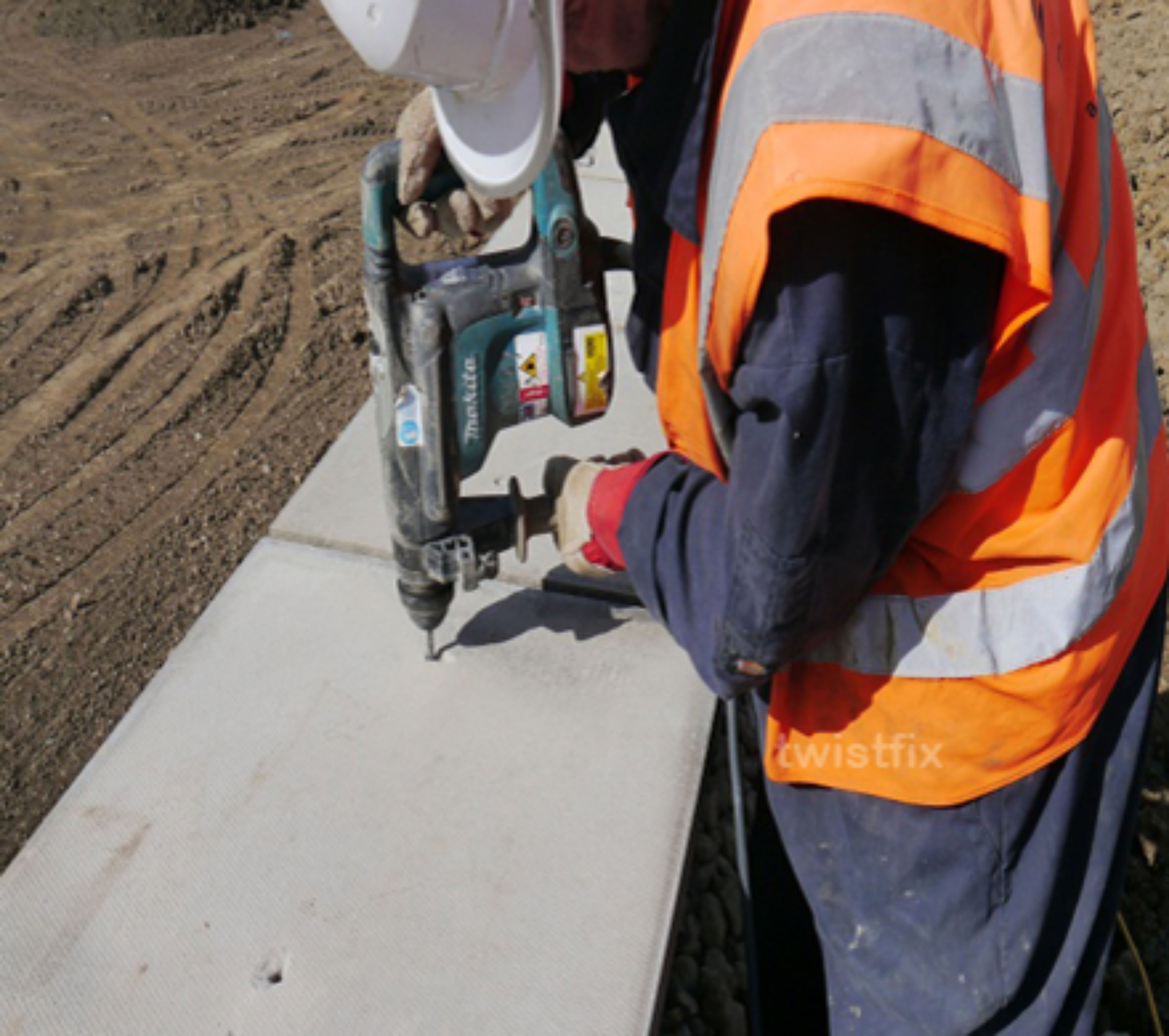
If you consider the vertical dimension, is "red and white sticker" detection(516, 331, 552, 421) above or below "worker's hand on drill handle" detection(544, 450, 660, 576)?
above

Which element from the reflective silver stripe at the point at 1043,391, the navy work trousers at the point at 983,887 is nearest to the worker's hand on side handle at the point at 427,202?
the reflective silver stripe at the point at 1043,391

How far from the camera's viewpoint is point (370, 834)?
222 centimetres

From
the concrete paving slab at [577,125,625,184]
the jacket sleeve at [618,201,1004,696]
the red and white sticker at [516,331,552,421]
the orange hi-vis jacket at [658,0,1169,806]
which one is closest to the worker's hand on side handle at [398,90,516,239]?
the red and white sticker at [516,331,552,421]

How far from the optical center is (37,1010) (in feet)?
6.34

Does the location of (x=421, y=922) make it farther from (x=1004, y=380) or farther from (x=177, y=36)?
(x=177, y=36)

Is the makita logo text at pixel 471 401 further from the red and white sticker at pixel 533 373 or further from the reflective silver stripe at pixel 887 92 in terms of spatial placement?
the reflective silver stripe at pixel 887 92

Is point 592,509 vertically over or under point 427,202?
under

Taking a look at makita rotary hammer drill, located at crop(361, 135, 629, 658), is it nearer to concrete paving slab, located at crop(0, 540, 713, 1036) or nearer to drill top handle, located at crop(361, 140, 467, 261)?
drill top handle, located at crop(361, 140, 467, 261)

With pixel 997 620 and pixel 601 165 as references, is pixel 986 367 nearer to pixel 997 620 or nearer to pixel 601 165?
pixel 997 620

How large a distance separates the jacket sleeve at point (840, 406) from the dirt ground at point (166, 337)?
2097 mm

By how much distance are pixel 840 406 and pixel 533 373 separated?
42.8 inches

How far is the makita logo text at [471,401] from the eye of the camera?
213 cm

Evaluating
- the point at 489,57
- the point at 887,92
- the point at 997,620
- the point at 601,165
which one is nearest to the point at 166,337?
the point at 601,165

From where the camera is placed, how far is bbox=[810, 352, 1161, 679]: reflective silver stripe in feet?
4.93
